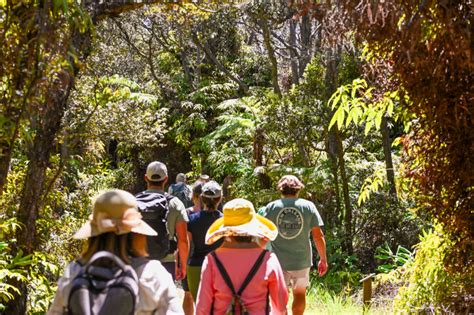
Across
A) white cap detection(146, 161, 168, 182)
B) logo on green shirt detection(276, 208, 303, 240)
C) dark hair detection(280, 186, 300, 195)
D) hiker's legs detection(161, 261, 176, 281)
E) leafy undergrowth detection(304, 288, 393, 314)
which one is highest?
white cap detection(146, 161, 168, 182)

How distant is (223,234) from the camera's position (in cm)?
474

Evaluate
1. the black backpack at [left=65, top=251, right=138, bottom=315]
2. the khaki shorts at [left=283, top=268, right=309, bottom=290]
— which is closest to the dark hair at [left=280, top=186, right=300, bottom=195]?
the khaki shorts at [left=283, top=268, right=309, bottom=290]

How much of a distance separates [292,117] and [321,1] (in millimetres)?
10384

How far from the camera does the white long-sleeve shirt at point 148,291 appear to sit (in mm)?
3266

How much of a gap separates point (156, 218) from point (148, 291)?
381 centimetres

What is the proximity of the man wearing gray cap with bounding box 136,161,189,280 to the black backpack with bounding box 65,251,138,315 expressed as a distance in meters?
3.96

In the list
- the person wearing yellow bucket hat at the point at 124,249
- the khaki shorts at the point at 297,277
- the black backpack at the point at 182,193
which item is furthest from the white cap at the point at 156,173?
the black backpack at the point at 182,193

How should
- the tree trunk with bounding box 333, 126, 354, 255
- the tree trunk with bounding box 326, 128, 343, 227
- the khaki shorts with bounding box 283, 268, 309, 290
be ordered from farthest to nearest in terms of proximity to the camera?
1. the tree trunk with bounding box 326, 128, 343, 227
2. the tree trunk with bounding box 333, 126, 354, 255
3. the khaki shorts with bounding box 283, 268, 309, 290

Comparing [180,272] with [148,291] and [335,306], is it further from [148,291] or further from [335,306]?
[148,291]

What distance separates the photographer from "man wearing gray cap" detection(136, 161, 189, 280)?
716 cm

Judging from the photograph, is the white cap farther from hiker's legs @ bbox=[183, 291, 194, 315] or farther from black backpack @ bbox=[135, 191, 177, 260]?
hiker's legs @ bbox=[183, 291, 194, 315]

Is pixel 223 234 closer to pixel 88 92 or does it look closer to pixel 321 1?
pixel 321 1

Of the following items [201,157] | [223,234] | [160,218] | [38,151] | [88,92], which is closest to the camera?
[223,234]

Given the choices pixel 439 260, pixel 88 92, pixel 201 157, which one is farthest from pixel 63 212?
pixel 201 157
